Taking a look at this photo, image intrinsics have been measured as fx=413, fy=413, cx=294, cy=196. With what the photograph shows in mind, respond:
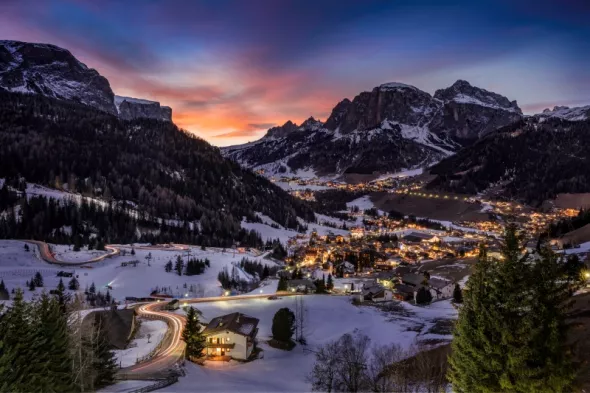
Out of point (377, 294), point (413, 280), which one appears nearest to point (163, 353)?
point (377, 294)

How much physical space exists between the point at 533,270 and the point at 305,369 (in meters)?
39.7

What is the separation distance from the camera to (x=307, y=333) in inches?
2579

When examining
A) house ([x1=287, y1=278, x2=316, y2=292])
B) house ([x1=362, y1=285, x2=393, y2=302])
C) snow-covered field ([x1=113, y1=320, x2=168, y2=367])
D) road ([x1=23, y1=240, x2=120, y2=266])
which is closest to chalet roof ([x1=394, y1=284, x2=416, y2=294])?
house ([x1=362, y1=285, x2=393, y2=302])

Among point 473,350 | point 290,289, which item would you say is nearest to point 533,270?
point 473,350

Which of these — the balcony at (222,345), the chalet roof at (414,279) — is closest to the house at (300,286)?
the chalet roof at (414,279)

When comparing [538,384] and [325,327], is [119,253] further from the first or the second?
[538,384]

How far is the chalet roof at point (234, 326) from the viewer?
170ft

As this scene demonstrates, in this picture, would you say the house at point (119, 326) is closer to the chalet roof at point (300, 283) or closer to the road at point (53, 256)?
the chalet roof at point (300, 283)

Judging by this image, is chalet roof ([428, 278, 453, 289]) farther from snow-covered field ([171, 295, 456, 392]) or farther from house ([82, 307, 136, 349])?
house ([82, 307, 136, 349])

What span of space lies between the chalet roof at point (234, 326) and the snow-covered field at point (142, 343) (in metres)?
6.61

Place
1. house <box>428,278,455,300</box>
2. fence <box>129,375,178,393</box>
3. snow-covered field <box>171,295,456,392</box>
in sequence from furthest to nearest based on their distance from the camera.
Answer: house <box>428,278,455,300</box>, snow-covered field <box>171,295,456,392</box>, fence <box>129,375,178,393</box>

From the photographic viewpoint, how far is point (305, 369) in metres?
50.0

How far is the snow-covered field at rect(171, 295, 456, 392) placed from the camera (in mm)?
42062

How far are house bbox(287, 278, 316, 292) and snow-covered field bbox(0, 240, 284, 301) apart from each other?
1763 cm
